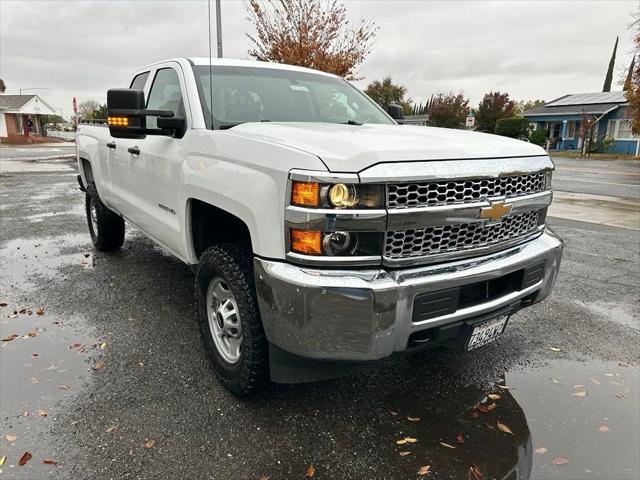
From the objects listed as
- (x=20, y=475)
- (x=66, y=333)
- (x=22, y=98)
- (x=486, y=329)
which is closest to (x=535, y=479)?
(x=486, y=329)

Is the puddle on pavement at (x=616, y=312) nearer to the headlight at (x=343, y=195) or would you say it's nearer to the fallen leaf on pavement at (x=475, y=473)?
the fallen leaf on pavement at (x=475, y=473)

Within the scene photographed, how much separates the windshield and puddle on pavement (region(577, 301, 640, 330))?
2568 millimetres

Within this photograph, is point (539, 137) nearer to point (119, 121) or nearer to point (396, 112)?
point (396, 112)

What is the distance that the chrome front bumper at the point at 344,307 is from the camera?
2203mm

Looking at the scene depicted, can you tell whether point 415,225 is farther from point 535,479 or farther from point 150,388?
point 150,388

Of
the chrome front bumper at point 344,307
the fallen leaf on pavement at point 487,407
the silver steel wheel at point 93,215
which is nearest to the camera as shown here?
the chrome front bumper at point 344,307

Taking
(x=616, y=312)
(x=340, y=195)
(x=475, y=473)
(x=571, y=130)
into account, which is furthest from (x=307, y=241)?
(x=571, y=130)

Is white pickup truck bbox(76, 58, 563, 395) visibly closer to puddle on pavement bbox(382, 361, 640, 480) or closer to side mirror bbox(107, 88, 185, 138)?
side mirror bbox(107, 88, 185, 138)

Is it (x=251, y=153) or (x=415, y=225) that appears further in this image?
(x=251, y=153)

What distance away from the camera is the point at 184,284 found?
504 cm

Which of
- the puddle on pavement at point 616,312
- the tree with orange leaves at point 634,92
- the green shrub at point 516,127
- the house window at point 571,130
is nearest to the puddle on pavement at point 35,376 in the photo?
the puddle on pavement at point 616,312

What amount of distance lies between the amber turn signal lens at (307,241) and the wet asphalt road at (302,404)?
3.50 ft

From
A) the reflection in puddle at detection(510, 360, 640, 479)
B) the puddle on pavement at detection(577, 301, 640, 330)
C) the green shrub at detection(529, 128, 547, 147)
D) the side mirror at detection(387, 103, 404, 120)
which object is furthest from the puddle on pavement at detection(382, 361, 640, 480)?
the green shrub at detection(529, 128, 547, 147)

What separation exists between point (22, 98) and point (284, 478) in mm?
58556
